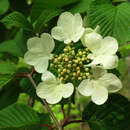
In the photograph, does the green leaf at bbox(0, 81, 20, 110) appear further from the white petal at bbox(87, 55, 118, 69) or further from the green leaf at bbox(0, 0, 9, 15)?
the white petal at bbox(87, 55, 118, 69)

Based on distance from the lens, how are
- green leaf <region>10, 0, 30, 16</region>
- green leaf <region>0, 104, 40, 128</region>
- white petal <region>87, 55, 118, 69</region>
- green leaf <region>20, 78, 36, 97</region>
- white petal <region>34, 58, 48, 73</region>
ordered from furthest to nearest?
1. green leaf <region>10, 0, 30, 16</region>
2. green leaf <region>20, 78, 36, 97</region>
3. green leaf <region>0, 104, 40, 128</region>
4. white petal <region>34, 58, 48, 73</region>
5. white petal <region>87, 55, 118, 69</region>

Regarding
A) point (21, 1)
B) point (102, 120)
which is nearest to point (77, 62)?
point (102, 120)

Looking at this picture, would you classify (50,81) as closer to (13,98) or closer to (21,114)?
(21,114)

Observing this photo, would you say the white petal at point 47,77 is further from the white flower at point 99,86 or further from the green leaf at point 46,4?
the green leaf at point 46,4

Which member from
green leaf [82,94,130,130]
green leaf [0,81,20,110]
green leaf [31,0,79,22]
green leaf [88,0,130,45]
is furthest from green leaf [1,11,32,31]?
green leaf [0,81,20,110]

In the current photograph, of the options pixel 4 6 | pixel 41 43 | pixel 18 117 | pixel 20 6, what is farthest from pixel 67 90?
pixel 20 6

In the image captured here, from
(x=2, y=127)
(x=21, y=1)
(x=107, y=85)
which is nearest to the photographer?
(x=107, y=85)
